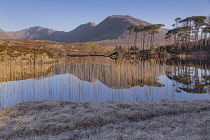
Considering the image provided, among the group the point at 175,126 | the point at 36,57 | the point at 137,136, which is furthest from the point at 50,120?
Answer: the point at 36,57

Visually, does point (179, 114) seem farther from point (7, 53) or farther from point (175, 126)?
point (7, 53)

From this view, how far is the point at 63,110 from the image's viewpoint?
25.0ft

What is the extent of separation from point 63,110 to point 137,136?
393cm

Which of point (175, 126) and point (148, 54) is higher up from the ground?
point (148, 54)

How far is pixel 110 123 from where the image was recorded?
6.36m

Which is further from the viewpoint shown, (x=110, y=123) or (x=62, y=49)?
(x=62, y=49)

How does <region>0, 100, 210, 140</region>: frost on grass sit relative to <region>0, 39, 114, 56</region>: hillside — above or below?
below

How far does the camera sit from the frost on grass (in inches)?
202

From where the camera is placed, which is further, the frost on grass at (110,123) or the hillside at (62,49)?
the hillside at (62,49)

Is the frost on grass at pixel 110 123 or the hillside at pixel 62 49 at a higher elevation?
the hillside at pixel 62 49

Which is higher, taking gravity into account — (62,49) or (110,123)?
(62,49)

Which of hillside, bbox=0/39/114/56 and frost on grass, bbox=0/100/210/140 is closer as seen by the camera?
frost on grass, bbox=0/100/210/140

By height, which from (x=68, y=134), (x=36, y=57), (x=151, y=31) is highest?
(x=151, y=31)

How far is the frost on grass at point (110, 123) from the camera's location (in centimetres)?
512
